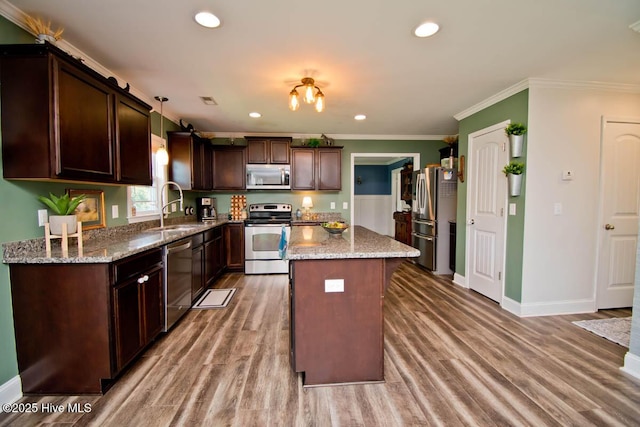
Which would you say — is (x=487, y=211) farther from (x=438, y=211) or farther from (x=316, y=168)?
(x=316, y=168)

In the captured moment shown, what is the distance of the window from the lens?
3055mm

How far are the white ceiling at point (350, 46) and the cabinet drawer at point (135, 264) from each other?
5.41ft

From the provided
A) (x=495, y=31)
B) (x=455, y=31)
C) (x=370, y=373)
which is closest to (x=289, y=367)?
(x=370, y=373)

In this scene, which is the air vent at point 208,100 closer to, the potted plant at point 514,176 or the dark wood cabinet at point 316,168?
the dark wood cabinet at point 316,168

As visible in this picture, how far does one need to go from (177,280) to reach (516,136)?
381 centimetres


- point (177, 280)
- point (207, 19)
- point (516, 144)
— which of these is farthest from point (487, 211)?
point (177, 280)

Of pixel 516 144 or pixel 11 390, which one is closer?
pixel 11 390

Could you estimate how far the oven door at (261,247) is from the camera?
4.57 m

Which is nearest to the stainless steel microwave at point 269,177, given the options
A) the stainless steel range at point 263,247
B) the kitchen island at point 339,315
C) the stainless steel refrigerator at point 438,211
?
the stainless steel range at point 263,247

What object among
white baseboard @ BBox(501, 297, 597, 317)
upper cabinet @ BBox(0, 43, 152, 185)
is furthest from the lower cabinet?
white baseboard @ BBox(501, 297, 597, 317)

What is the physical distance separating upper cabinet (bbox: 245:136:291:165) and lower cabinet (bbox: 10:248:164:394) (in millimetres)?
3358

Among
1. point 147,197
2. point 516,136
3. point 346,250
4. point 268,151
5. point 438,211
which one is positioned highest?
point 268,151

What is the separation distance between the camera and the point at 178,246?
2734 millimetres

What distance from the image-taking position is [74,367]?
5.78 feet
